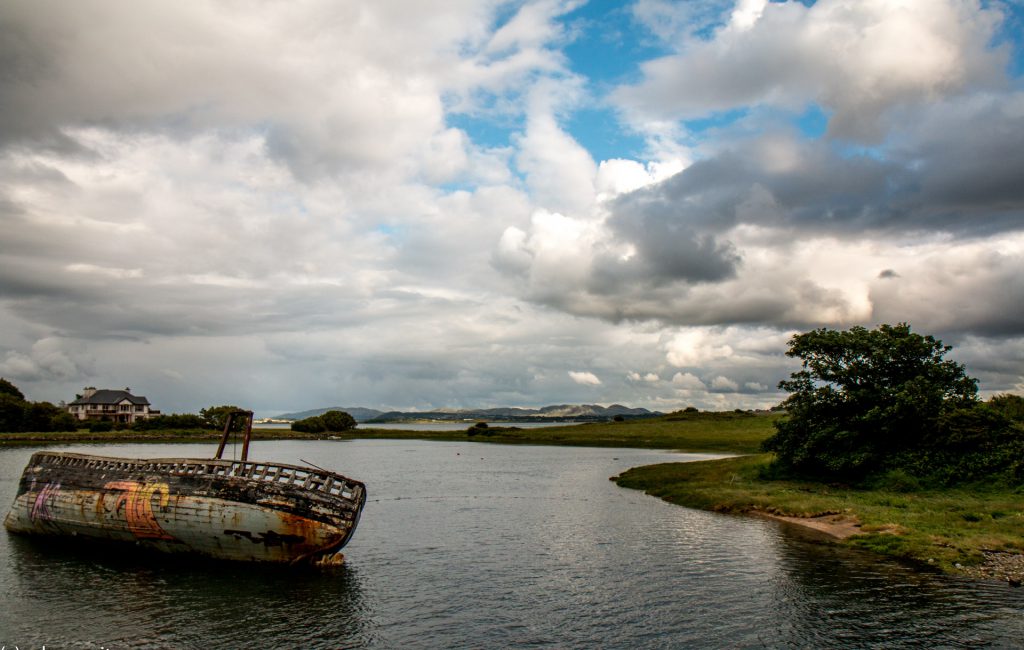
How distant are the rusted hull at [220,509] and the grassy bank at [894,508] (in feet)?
105

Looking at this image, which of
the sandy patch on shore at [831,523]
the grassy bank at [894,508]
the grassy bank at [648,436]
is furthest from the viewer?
the grassy bank at [648,436]

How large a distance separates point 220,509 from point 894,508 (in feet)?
149

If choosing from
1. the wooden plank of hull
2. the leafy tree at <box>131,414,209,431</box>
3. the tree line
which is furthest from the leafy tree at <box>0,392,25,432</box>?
the tree line

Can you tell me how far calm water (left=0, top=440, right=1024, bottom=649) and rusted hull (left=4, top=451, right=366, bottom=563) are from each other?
1345 mm

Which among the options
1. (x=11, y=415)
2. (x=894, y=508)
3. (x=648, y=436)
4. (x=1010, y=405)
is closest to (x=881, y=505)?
(x=894, y=508)

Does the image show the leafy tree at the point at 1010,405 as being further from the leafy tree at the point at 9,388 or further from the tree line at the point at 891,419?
the leafy tree at the point at 9,388

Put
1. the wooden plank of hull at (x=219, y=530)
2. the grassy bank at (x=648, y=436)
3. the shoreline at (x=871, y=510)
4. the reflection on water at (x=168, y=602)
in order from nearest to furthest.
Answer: the reflection on water at (x=168, y=602) → the wooden plank of hull at (x=219, y=530) → the shoreline at (x=871, y=510) → the grassy bank at (x=648, y=436)

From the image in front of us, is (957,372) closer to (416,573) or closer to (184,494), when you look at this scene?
(416,573)

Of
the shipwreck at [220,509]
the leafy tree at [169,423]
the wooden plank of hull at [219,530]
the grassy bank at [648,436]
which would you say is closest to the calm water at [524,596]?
the wooden plank of hull at [219,530]

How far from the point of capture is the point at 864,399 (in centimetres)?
5894

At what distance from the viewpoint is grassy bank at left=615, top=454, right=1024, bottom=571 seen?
36125mm

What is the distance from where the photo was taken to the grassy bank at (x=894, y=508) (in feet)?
119

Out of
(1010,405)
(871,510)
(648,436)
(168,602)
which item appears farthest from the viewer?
(648,436)

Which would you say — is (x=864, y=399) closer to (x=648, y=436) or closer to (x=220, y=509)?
(x=220, y=509)
